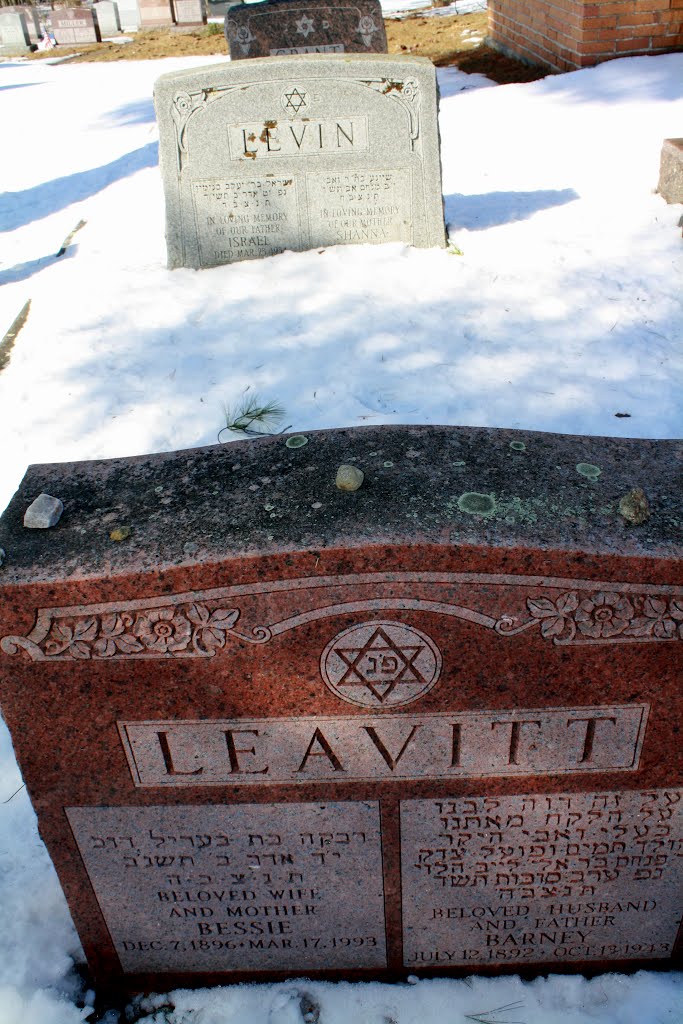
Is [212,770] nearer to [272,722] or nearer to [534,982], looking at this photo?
[272,722]

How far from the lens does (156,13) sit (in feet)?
56.5

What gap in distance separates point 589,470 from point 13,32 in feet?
67.4

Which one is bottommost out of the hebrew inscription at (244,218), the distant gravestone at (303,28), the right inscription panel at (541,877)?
the right inscription panel at (541,877)

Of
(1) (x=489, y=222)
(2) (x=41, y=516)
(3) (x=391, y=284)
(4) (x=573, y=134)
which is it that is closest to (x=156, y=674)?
(2) (x=41, y=516)

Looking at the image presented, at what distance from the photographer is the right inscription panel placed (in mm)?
1712

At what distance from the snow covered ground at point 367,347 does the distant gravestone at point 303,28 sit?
129 cm

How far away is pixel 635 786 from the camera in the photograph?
5.48ft

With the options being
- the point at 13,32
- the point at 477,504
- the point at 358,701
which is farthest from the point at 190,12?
the point at 358,701

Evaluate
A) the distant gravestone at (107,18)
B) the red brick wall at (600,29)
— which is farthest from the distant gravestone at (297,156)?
the distant gravestone at (107,18)

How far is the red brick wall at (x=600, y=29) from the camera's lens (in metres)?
7.62

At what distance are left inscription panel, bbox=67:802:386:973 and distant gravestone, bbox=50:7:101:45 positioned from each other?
63.4 feet

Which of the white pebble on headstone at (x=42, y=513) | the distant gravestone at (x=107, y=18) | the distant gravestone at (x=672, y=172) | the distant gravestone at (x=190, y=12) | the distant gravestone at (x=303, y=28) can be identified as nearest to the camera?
the white pebble on headstone at (x=42, y=513)

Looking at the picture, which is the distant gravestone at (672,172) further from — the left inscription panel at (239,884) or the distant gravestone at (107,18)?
the distant gravestone at (107,18)

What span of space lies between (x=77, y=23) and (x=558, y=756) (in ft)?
64.9
